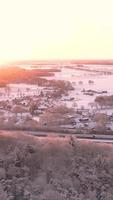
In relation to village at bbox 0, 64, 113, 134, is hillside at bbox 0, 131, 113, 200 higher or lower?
higher

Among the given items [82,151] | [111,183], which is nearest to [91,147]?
[82,151]

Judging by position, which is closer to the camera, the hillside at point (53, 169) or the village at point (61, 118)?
the hillside at point (53, 169)

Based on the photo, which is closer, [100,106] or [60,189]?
[60,189]

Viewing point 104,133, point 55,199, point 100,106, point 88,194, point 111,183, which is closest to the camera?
point 55,199

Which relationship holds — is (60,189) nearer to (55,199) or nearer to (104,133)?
(55,199)

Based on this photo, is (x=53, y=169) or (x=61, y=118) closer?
(x=53, y=169)

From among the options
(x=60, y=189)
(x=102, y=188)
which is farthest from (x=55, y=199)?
(x=102, y=188)

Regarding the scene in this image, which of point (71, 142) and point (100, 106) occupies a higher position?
point (71, 142)

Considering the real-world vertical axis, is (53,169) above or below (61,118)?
above

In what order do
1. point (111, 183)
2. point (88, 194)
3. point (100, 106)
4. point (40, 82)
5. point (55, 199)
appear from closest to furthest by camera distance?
point (55, 199) < point (88, 194) < point (111, 183) < point (100, 106) < point (40, 82)

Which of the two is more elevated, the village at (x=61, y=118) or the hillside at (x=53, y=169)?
the hillside at (x=53, y=169)

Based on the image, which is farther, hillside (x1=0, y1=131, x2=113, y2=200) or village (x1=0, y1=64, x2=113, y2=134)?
village (x1=0, y1=64, x2=113, y2=134)
